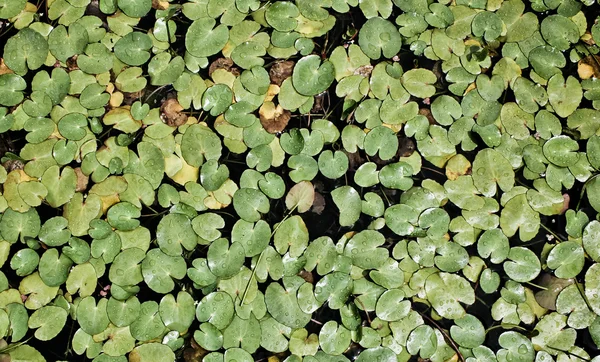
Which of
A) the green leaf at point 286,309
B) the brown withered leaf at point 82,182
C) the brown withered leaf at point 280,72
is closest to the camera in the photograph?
the green leaf at point 286,309

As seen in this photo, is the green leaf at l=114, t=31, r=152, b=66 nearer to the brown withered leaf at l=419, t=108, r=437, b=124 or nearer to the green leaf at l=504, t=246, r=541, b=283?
the brown withered leaf at l=419, t=108, r=437, b=124

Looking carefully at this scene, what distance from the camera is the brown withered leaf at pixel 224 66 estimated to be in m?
2.55

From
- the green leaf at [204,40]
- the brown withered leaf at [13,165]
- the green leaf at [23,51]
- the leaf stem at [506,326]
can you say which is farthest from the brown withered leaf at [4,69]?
the leaf stem at [506,326]

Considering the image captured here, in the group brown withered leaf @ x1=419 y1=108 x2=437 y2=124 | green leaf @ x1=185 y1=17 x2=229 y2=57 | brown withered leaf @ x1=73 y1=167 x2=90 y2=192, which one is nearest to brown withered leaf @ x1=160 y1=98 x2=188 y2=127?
green leaf @ x1=185 y1=17 x2=229 y2=57

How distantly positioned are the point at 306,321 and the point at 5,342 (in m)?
1.22

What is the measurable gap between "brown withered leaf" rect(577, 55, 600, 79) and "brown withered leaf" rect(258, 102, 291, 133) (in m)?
1.31

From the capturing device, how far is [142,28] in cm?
261

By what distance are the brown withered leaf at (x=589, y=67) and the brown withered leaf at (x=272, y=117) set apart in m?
1.31

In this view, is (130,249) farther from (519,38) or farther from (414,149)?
(519,38)

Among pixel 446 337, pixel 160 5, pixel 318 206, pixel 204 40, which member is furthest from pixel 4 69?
pixel 446 337

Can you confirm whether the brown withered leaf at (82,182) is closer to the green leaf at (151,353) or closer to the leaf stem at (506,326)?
the green leaf at (151,353)

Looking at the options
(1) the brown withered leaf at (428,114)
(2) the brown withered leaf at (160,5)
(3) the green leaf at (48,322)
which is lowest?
(3) the green leaf at (48,322)

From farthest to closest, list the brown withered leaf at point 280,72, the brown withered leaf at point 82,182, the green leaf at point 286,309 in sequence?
1. the brown withered leaf at point 280,72
2. the brown withered leaf at point 82,182
3. the green leaf at point 286,309

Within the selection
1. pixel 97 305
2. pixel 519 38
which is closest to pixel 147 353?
pixel 97 305
